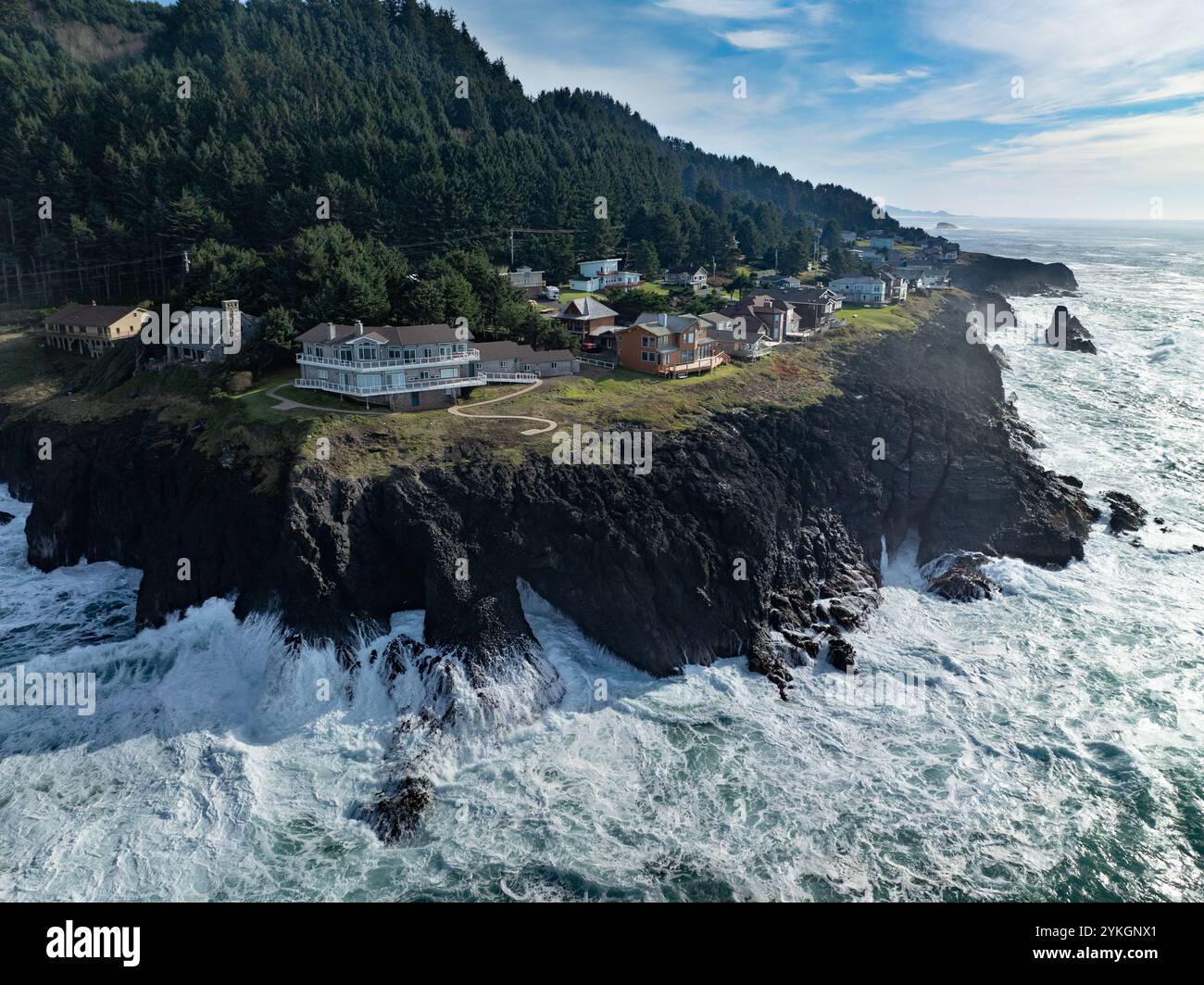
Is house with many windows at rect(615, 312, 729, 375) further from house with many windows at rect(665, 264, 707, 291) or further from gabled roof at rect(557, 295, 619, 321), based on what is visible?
house with many windows at rect(665, 264, 707, 291)

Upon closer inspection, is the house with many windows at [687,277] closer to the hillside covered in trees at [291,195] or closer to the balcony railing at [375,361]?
the hillside covered in trees at [291,195]

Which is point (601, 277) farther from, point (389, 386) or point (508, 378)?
point (389, 386)

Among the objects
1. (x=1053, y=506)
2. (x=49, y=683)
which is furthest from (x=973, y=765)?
(x=49, y=683)

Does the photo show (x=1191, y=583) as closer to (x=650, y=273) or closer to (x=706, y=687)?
(x=706, y=687)

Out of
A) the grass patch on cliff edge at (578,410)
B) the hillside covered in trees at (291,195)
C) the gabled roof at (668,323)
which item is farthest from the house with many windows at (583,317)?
the grass patch on cliff edge at (578,410)

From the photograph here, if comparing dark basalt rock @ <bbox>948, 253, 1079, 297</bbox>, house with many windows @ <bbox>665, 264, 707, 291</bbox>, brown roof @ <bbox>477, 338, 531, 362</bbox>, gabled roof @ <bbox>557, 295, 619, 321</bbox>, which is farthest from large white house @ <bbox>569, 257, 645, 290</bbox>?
dark basalt rock @ <bbox>948, 253, 1079, 297</bbox>
